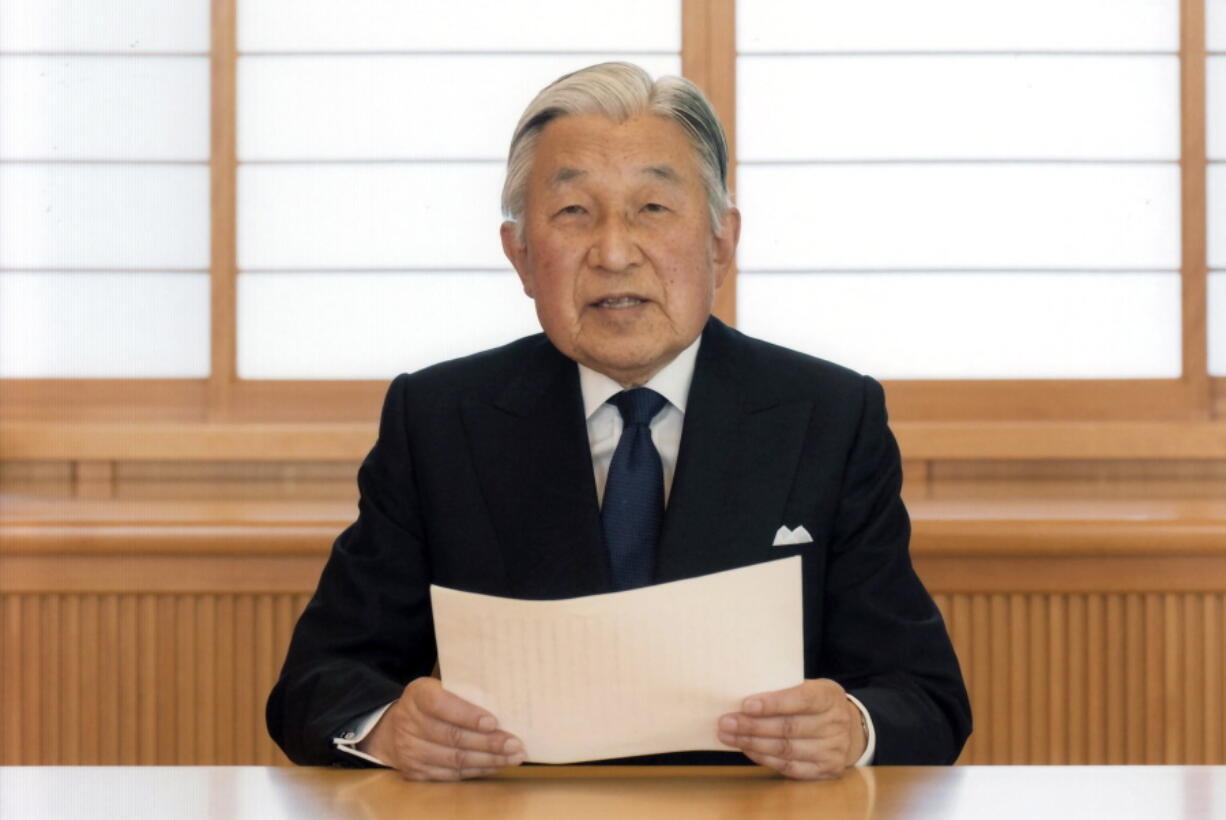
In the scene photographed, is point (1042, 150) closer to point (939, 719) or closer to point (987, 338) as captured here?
point (987, 338)

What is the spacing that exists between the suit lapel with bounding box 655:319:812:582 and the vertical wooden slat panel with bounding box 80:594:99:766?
1469 mm

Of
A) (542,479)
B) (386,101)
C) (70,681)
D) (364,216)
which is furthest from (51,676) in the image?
(542,479)

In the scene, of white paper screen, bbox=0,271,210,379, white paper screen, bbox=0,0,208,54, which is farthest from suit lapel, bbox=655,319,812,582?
white paper screen, bbox=0,0,208,54

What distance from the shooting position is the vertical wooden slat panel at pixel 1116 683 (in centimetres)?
249

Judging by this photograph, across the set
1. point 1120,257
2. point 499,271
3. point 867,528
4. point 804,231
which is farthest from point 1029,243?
point 867,528

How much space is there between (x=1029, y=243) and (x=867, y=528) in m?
1.57

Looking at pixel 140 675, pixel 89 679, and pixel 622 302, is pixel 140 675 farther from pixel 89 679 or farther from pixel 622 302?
pixel 622 302

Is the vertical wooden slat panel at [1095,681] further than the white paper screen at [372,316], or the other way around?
the white paper screen at [372,316]

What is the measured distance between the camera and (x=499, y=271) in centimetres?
292

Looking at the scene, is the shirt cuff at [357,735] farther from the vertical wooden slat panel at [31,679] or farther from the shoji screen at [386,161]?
the shoji screen at [386,161]

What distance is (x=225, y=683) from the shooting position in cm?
254

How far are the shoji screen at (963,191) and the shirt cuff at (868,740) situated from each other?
1.66 metres

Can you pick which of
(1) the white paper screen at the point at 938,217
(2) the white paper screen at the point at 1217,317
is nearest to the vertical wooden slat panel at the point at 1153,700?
(2) the white paper screen at the point at 1217,317

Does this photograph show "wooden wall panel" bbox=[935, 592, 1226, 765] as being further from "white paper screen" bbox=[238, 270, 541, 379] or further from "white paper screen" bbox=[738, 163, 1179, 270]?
"white paper screen" bbox=[238, 270, 541, 379]
